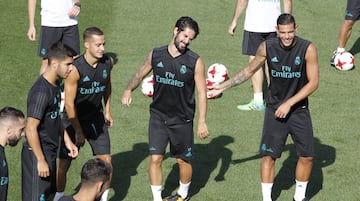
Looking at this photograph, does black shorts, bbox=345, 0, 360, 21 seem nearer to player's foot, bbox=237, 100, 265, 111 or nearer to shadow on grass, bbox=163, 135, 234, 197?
player's foot, bbox=237, 100, 265, 111

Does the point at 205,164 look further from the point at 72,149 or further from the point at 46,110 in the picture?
the point at 46,110

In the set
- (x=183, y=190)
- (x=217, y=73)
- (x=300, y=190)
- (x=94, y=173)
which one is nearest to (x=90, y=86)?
(x=183, y=190)

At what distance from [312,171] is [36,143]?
15.3 ft

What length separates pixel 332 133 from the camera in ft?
45.0

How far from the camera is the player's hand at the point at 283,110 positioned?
1065 cm

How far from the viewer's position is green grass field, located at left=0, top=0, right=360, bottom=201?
39.1ft

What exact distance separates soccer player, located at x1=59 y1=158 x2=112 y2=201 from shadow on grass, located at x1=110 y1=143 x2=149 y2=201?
395cm

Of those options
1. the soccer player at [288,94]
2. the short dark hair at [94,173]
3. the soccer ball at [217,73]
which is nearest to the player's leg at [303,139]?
the soccer player at [288,94]

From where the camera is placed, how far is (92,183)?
737 centimetres

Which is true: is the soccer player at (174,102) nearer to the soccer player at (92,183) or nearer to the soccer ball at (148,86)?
the soccer player at (92,183)

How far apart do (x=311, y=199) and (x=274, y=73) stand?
192cm

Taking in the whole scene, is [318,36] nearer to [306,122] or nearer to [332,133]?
[332,133]

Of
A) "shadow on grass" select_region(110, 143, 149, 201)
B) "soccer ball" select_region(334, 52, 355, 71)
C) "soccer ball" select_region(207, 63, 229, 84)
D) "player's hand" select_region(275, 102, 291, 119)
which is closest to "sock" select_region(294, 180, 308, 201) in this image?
"player's hand" select_region(275, 102, 291, 119)

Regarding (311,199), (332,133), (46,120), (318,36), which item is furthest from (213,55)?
(46,120)
